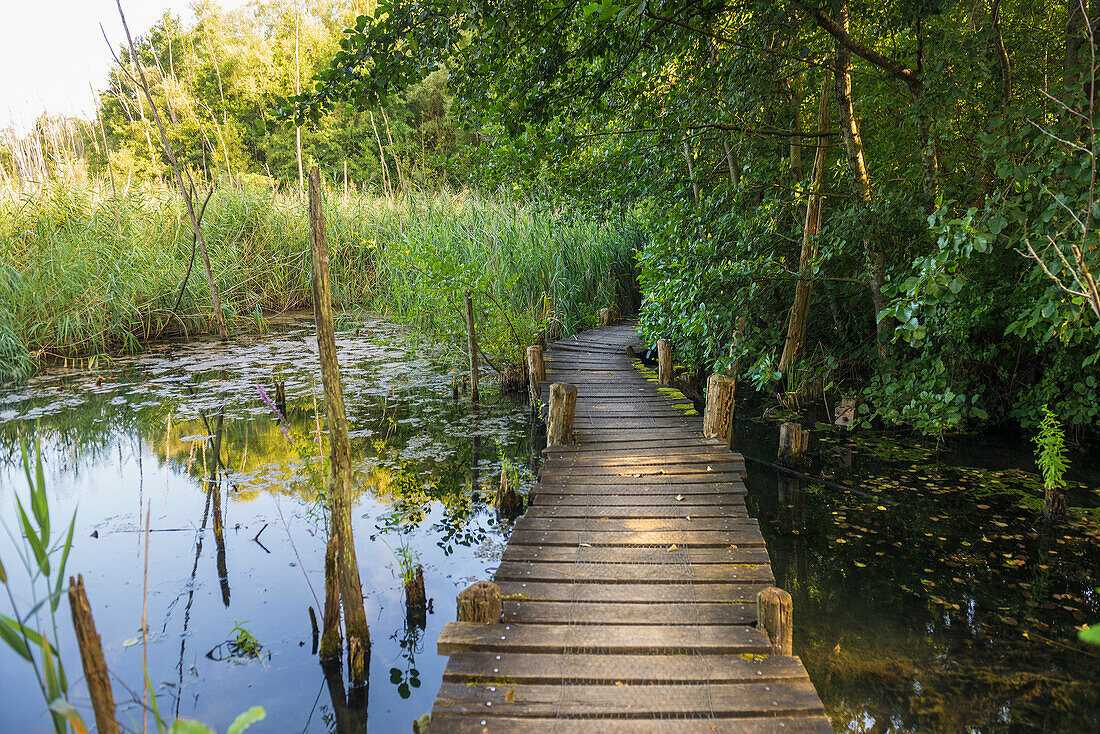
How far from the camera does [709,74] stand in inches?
212

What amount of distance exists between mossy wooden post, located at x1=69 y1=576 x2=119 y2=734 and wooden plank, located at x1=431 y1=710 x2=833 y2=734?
1.01 metres

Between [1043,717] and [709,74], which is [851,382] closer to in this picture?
[709,74]

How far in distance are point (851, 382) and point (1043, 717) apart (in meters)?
5.00

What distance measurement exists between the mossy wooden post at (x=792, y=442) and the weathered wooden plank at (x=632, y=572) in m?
2.75

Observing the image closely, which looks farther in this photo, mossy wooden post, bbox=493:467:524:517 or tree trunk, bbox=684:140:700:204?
tree trunk, bbox=684:140:700:204

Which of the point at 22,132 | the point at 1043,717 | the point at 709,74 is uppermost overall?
the point at 22,132

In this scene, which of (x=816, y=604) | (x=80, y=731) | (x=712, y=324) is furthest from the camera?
(x=712, y=324)

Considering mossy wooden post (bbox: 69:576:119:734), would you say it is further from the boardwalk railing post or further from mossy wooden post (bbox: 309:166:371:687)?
the boardwalk railing post

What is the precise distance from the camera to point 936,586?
149 inches

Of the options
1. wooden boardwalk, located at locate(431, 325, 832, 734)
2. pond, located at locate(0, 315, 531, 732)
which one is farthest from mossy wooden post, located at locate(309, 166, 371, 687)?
wooden boardwalk, located at locate(431, 325, 832, 734)

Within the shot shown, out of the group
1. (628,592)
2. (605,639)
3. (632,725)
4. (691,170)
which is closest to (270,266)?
(691,170)

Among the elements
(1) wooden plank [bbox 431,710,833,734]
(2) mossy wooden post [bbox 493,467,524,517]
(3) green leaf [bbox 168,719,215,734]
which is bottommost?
(2) mossy wooden post [bbox 493,467,524,517]

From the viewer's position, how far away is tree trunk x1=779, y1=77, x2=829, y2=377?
545 centimetres

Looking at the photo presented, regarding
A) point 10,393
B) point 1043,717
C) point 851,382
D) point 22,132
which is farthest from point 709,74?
point 22,132
